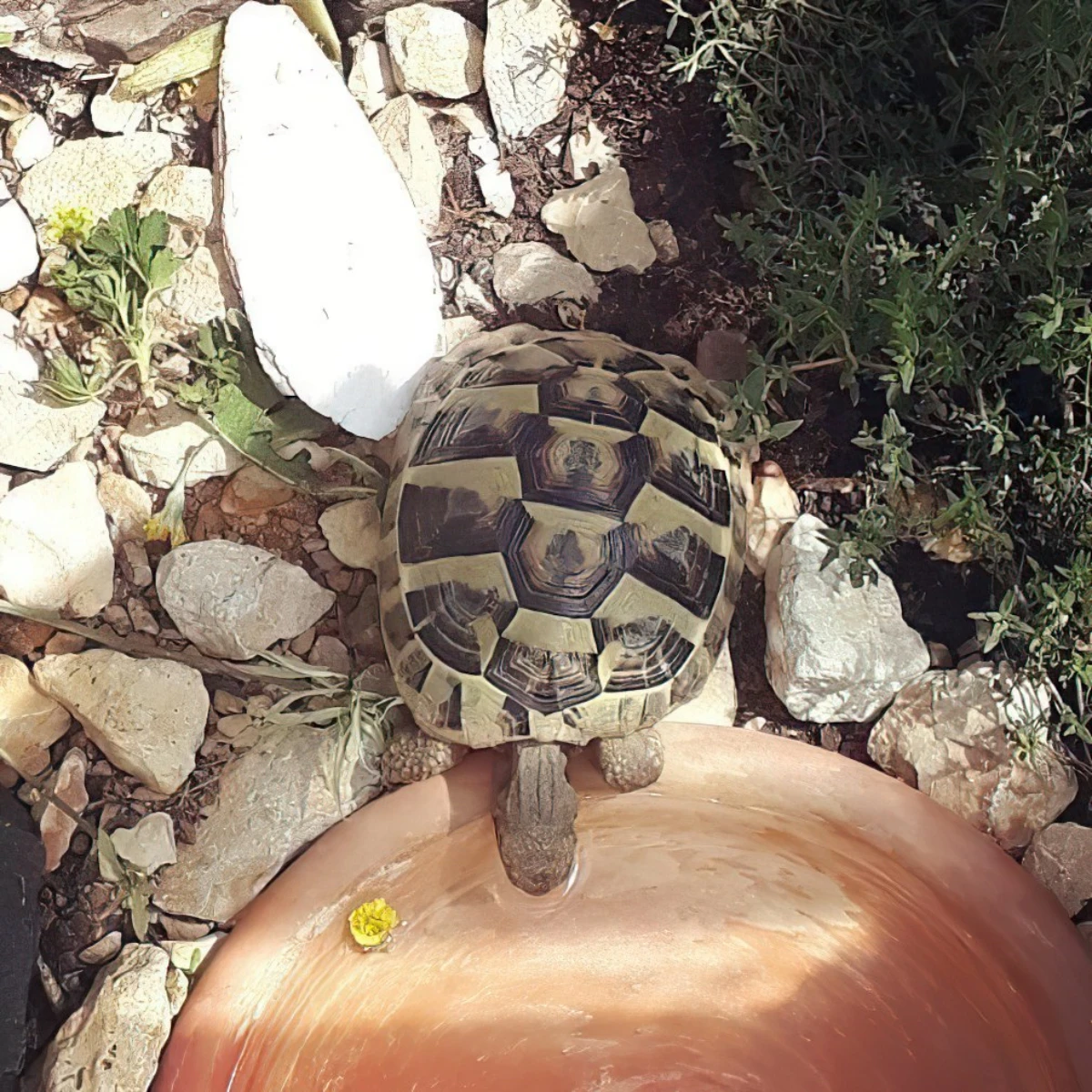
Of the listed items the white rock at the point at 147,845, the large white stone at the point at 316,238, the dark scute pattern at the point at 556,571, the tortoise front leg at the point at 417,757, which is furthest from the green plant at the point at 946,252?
the white rock at the point at 147,845

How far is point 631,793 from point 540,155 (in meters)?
1.54

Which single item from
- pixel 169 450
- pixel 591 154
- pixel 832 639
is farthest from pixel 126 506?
pixel 832 639

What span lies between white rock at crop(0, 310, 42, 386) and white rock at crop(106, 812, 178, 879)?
1.06m

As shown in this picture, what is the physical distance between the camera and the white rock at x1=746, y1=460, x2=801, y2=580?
2439mm

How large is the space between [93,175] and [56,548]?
906mm

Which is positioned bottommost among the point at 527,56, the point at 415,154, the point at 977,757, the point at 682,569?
the point at 977,757

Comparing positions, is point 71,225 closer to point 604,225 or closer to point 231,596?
point 231,596

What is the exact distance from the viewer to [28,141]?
271 cm

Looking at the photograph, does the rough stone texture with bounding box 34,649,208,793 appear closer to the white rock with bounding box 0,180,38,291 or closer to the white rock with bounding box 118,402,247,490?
the white rock with bounding box 118,402,247,490

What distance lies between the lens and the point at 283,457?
100 inches

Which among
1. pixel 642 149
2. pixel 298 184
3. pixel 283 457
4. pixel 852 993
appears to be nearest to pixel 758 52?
pixel 642 149

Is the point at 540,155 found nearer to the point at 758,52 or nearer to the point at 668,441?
the point at 758,52

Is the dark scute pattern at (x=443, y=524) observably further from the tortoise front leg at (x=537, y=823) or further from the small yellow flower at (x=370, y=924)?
the small yellow flower at (x=370, y=924)

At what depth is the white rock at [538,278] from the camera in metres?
2.63
